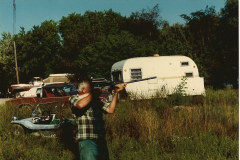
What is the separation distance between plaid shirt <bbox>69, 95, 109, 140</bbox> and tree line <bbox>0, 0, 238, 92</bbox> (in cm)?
1606

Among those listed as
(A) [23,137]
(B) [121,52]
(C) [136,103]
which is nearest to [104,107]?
(A) [23,137]

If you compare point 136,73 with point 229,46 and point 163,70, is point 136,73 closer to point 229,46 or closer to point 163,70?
point 163,70

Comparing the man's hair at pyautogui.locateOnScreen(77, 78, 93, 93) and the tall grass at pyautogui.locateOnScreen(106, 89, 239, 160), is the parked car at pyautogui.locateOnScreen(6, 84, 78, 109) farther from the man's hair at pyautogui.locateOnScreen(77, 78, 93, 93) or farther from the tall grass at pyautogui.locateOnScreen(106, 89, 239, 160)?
the man's hair at pyautogui.locateOnScreen(77, 78, 93, 93)

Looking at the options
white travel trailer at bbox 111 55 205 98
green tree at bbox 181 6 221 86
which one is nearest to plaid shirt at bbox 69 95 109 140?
white travel trailer at bbox 111 55 205 98

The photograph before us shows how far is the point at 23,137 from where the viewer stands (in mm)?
6516

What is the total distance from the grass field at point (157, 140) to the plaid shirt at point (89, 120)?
1711 millimetres

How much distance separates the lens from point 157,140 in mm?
5434

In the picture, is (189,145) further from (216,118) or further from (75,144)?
(75,144)

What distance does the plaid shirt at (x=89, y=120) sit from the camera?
127 inches

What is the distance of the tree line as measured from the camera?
21.5m

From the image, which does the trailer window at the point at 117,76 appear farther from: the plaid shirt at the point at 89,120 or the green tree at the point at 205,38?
the plaid shirt at the point at 89,120

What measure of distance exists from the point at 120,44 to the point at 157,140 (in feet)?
52.9

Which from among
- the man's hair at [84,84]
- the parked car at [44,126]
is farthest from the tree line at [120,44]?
the man's hair at [84,84]

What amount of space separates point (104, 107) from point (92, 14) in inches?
1654
